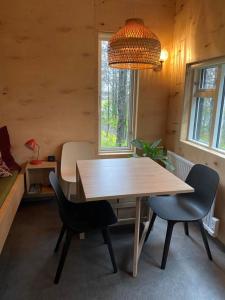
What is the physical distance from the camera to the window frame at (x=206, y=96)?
93.9 inches

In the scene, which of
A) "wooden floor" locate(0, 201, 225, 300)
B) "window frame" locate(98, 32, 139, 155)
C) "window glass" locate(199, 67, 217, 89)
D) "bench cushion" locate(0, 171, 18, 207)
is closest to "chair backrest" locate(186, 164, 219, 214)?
"wooden floor" locate(0, 201, 225, 300)

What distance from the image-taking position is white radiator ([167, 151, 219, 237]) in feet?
7.56

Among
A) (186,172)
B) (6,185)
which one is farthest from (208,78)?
(6,185)

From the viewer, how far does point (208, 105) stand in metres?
2.68

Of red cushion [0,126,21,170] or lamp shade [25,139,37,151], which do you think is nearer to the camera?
red cushion [0,126,21,170]

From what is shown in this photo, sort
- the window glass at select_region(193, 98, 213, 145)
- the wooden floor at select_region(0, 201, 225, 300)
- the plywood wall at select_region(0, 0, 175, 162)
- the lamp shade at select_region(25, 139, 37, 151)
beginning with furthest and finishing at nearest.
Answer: the lamp shade at select_region(25, 139, 37, 151), the plywood wall at select_region(0, 0, 175, 162), the window glass at select_region(193, 98, 213, 145), the wooden floor at select_region(0, 201, 225, 300)

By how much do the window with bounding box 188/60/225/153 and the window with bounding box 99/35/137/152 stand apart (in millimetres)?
820

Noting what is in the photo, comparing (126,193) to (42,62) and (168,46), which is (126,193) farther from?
(168,46)

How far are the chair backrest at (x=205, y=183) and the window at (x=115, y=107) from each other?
51.6 inches

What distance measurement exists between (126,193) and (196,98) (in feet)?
6.02

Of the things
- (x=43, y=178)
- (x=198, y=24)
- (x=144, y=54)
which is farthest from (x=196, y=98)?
(x=43, y=178)

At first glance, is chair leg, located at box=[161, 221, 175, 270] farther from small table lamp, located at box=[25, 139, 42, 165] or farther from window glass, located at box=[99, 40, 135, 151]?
small table lamp, located at box=[25, 139, 42, 165]

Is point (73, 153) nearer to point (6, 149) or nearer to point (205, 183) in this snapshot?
point (6, 149)

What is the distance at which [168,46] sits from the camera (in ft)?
10.5
